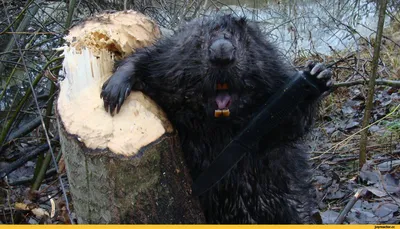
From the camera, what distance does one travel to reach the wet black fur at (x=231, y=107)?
2424 mm

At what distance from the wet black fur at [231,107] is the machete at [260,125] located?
8 cm

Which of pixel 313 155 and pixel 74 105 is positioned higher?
pixel 74 105

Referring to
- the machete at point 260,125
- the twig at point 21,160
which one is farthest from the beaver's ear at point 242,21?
the twig at point 21,160

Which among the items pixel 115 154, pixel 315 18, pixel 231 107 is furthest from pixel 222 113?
pixel 315 18

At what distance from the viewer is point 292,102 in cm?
242

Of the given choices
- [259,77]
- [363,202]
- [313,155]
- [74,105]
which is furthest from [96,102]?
[313,155]

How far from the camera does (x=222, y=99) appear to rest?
2.37 m

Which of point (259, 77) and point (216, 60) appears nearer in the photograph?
point (216, 60)

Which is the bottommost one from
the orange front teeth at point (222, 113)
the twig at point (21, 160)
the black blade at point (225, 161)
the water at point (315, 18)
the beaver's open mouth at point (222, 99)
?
the twig at point (21, 160)

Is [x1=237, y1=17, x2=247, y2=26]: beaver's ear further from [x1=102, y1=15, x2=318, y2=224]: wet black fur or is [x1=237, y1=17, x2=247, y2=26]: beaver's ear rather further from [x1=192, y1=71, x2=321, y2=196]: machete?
[x1=192, y1=71, x2=321, y2=196]: machete

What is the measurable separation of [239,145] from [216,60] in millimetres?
459

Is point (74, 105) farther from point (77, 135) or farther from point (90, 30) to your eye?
point (90, 30)

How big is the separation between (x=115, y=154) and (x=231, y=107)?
1.84ft

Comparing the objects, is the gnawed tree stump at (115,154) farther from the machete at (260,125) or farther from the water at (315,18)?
the water at (315,18)
